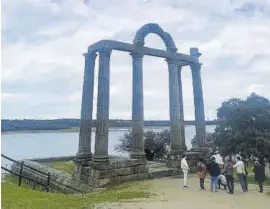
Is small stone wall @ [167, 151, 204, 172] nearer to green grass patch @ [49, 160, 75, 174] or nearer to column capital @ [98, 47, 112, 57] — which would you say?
green grass patch @ [49, 160, 75, 174]

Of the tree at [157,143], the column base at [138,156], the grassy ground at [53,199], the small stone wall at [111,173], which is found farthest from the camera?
the tree at [157,143]

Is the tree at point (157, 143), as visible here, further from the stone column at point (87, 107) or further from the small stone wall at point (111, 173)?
the small stone wall at point (111, 173)

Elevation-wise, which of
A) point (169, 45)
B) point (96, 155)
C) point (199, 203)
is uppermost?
point (169, 45)

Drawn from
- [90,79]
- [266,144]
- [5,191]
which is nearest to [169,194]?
[5,191]

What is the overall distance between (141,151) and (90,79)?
18.1ft

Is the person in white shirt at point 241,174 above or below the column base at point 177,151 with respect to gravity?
below

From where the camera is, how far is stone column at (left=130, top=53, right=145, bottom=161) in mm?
20844

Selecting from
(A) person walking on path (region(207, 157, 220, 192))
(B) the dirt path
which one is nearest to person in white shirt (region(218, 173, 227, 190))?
(B) the dirt path

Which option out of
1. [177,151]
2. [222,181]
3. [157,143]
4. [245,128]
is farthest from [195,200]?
[157,143]

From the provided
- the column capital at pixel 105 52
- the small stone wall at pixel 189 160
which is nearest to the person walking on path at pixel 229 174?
the small stone wall at pixel 189 160

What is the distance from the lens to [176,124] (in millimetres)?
22734

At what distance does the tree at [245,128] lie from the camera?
1986 cm

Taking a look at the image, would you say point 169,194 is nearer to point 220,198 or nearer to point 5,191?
point 220,198

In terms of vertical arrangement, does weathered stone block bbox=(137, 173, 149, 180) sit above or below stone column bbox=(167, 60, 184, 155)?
below
